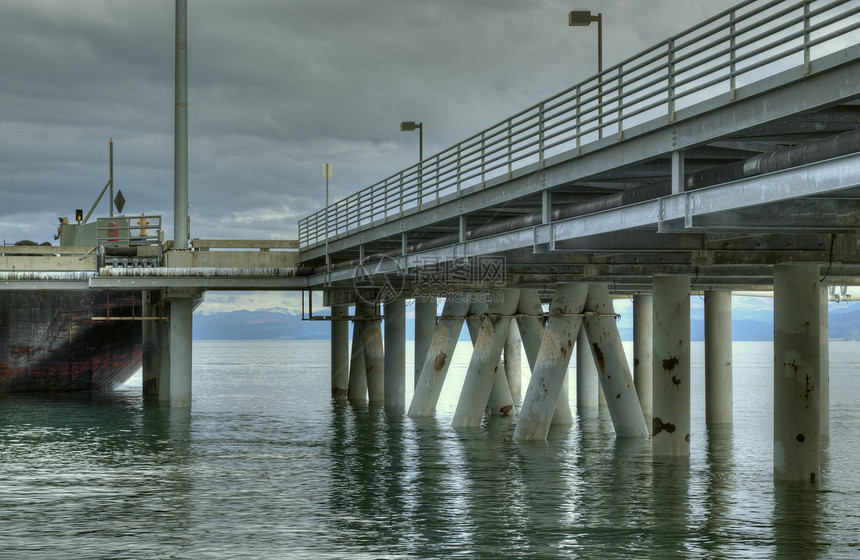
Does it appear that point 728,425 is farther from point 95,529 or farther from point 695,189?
point 95,529

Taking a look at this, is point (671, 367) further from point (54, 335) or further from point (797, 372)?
point (54, 335)

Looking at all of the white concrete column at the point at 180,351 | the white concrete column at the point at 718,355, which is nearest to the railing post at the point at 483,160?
the white concrete column at the point at 718,355

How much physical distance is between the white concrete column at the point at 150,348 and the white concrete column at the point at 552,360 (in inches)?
1032

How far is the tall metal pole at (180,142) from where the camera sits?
45062mm

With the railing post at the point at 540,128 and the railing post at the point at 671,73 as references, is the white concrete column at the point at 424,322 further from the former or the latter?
the railing post at the point at 671,73

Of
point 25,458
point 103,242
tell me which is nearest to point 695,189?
point 25,458

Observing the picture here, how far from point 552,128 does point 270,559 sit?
35.0 feet

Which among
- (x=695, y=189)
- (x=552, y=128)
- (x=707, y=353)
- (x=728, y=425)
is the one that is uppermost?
(x=552, y=128)

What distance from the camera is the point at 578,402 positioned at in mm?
46406

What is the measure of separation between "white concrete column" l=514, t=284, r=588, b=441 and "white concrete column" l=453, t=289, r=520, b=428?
145 inches

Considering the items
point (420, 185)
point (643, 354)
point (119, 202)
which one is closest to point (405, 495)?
point (420, 185)

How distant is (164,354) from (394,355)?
1221 centimetres

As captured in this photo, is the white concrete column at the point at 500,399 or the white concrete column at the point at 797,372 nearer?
the white concrete column at the point at 797,372

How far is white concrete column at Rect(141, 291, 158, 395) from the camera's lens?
51312 mm
